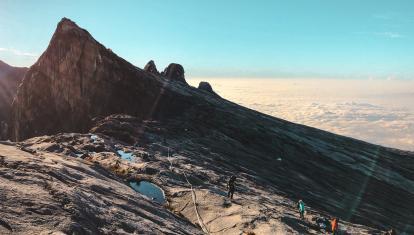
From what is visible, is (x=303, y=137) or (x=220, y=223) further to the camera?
(x=303, y=137)

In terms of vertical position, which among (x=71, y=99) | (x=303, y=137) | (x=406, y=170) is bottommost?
(x=406, y=170)

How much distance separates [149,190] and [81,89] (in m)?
54.3

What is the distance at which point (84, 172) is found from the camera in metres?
35.5

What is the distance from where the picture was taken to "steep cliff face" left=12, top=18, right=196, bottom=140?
87.8 meters

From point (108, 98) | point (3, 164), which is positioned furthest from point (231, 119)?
point (3, 164)

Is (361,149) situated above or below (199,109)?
below

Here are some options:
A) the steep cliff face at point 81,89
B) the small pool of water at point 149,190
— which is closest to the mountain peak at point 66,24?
the steep cliff face at point 81,89

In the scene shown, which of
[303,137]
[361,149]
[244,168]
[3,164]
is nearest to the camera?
[3,164]

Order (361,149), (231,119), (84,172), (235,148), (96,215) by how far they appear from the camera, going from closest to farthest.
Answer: (96,215)
(84,172)
(235,148)
(231,119)
(361,149)

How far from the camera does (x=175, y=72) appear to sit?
146m

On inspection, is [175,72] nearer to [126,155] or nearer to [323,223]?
[126,155]

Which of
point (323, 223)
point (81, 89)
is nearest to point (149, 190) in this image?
point (323, 223)

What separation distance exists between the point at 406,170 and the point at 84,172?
98.7 meters

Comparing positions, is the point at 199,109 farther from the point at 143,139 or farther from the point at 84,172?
the point at 84,172
